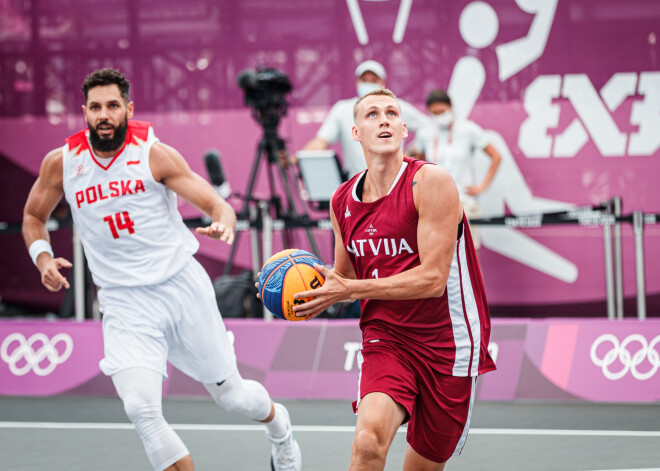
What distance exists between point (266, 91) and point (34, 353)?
3.23m

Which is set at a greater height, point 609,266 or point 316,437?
point 609,266

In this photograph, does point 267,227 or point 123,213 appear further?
point 267,227

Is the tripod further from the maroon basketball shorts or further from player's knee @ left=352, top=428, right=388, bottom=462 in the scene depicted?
player's knee @ left=352, top=428, right=388, bottom=462

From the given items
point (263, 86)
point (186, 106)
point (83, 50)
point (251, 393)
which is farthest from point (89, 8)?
point (251, 393)

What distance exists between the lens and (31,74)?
11.7m

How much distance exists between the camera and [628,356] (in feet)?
25.6

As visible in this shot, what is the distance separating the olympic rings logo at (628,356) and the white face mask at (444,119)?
2.77 metres

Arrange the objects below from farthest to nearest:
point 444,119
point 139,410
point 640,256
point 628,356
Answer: point 444,119, point 640,256, point 628,356, point 139,410

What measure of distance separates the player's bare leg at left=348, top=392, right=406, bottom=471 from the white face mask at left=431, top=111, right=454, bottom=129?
231 inches

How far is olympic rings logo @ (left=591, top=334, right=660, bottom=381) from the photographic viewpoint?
774 cm

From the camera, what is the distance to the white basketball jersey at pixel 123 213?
5348 mm

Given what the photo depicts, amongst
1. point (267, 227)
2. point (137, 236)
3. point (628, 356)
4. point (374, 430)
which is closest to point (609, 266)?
point (628, 356)

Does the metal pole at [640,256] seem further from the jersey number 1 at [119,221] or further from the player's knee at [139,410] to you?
the player's knee at [139,410]

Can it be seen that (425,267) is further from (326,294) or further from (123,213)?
(123,213)
